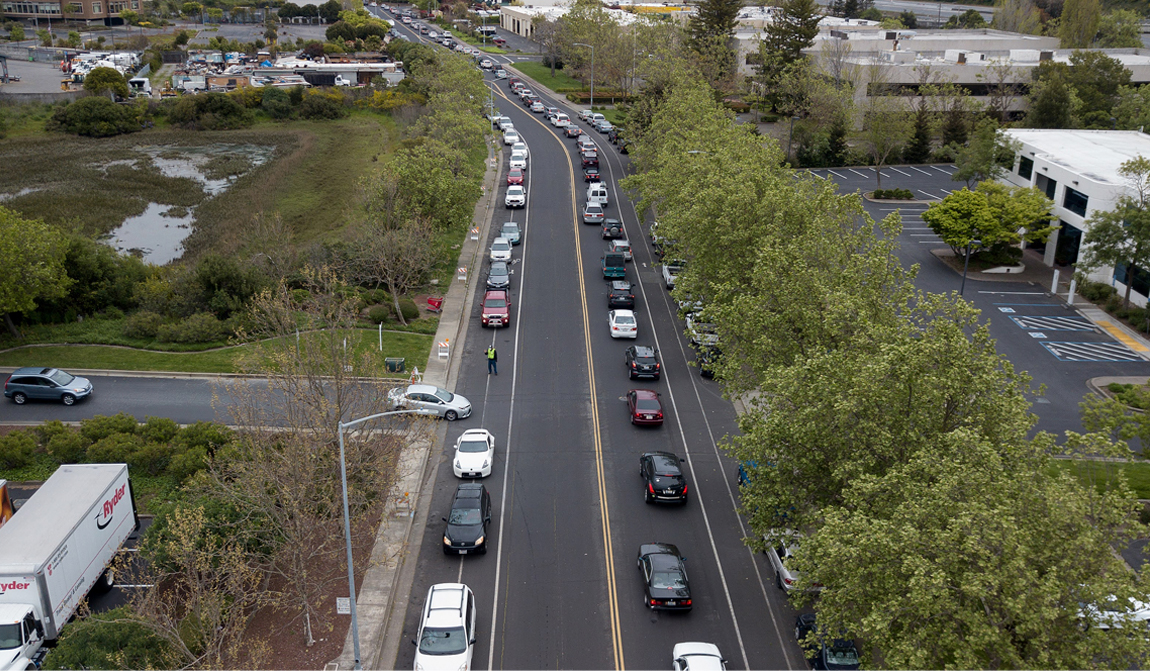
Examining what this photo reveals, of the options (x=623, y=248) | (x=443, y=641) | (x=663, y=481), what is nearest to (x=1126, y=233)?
(x=623, y=248)

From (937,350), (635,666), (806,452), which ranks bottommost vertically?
(635,666)

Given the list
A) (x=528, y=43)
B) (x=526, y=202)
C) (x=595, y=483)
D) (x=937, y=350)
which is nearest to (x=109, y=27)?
(x=528, y=43)

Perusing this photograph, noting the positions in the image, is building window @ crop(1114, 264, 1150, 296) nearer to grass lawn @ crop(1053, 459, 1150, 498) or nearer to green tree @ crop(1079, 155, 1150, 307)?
green tree @ crop(1079, 155, 1150, 307)

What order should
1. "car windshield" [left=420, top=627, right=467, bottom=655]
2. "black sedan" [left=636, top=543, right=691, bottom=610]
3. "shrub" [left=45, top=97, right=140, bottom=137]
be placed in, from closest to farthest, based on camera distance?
1. "car windshield" [left=420, top=627, right=467, bottom=655]
2. "black sedan" [left=636, top=543, right=691, bottom=610]
3. "shrub" [left=45, top=97, right=140, bottom=137]

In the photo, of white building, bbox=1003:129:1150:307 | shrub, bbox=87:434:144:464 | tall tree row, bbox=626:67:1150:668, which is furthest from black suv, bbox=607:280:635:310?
white building, bbox=1003:129:1150:307

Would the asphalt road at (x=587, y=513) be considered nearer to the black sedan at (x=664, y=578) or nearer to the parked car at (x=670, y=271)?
the black sedan at (x=664, y=578)

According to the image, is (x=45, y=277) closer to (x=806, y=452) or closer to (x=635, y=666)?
(x=635, y=666)

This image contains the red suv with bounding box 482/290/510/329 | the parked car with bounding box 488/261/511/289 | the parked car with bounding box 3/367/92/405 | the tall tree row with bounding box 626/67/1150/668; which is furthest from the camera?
the parked car with bounding box 488/261/511/289
